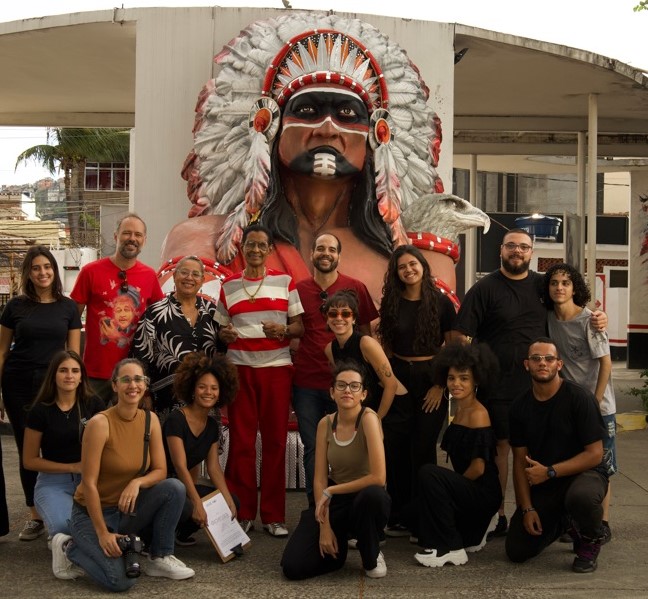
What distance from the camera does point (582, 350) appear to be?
5.69 meters

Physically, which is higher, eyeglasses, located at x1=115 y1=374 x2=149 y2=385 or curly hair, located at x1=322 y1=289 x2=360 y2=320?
curly hair, located at x1=322 y1=289 x2=360 y2=320

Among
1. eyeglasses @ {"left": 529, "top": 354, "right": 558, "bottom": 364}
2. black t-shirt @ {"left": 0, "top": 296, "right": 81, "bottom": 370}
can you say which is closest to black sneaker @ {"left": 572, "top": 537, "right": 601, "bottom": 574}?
eyeglasses @ {"left": 529, "top": 354, "right": 558, "bottom": 364}

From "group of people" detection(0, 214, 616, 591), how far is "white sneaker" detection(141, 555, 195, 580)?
0.03ft

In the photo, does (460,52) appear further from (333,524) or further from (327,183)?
(333,524)

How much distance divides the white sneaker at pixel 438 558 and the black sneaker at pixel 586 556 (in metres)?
0.53

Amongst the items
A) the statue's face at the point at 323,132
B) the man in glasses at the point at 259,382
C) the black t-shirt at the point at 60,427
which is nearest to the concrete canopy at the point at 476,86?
the statue's face at the point at 323,132

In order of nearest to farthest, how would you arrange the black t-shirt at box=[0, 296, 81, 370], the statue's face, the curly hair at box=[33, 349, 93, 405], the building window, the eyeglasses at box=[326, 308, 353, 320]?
1. the curly hair at box=[33, 349, 93, 405]
2. the eyeglasses at box=[326, 308, 353, 320]
3. the black t-shirt at box=[0, 296, 81, 370]
4. the statue's face
5. the building window

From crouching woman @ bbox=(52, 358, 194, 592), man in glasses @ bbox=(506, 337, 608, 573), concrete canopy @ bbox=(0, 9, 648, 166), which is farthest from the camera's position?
concrete canopy @ bbox=(0, 9, 648, 166)

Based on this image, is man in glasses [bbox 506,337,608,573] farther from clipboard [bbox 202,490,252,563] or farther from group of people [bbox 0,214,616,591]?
clipboard [bbox 202,490,252,563]

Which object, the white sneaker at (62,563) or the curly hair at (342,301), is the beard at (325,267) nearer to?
the curly hair at (342,301)

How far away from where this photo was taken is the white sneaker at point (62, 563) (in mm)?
4863

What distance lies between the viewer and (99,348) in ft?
19.0

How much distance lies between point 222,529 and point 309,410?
879 mm

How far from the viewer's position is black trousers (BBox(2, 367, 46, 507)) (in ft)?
18.3
